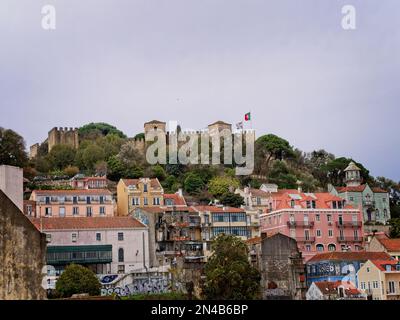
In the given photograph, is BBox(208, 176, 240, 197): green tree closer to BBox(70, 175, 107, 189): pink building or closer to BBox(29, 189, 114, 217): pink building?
BBox(70, 175, 107, 189): pink building

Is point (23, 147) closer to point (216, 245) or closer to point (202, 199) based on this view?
point (202, 199)

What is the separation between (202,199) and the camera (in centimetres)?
5231

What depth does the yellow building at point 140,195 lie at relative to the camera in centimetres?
4762

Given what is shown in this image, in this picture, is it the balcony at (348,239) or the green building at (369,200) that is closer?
the balcony at (348,239)

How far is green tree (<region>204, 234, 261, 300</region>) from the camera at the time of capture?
106 ft

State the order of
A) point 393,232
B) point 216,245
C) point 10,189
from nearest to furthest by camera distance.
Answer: point 10,189 → point 216,245 → point 393,232

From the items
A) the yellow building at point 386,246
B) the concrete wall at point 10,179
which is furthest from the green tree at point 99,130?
the concrete wall at point 10,179

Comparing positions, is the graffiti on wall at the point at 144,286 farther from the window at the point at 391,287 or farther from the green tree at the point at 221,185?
the green tree at the point at 221,185

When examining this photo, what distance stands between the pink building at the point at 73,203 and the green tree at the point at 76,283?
13226mm

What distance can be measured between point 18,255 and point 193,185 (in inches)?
1789

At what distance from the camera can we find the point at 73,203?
4688 cm

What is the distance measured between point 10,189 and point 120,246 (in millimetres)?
27276

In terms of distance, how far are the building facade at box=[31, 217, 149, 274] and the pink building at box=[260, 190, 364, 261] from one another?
8012 millimetres
